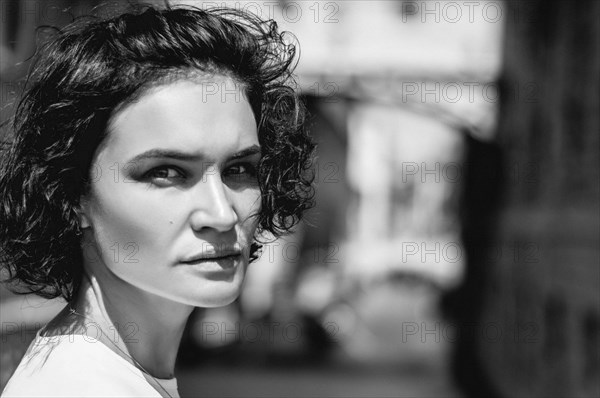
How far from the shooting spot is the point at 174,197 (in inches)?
64.9

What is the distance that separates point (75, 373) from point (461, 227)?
48.5 feet

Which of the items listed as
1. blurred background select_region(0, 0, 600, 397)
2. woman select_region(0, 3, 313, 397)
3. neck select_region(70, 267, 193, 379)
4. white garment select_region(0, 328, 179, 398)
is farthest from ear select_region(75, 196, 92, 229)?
blurred background select_region(0, 0, 600, 397)

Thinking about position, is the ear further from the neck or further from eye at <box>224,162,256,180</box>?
eye at <box>224,162,256,180</box>

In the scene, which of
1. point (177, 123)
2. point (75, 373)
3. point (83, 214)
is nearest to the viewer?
point (75, 373)

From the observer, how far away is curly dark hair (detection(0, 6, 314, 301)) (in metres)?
1.68

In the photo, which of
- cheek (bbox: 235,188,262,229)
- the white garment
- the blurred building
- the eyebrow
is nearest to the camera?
the white garment

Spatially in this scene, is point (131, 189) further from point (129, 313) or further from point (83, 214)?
point (129, 313)

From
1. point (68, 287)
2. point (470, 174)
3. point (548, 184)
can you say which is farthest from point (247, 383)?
point (68, 287)

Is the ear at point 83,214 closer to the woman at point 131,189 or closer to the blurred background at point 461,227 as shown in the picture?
the woman at point 131,189

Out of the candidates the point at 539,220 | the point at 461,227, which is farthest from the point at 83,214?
the point at 461,227

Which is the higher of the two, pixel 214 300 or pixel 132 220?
pixel 132 220

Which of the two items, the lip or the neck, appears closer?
the lip

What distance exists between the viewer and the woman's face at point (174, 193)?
1.62 metres

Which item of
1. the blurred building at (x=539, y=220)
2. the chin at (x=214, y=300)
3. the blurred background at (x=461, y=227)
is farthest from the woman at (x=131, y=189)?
the blurred building at (x=539, y=220)
